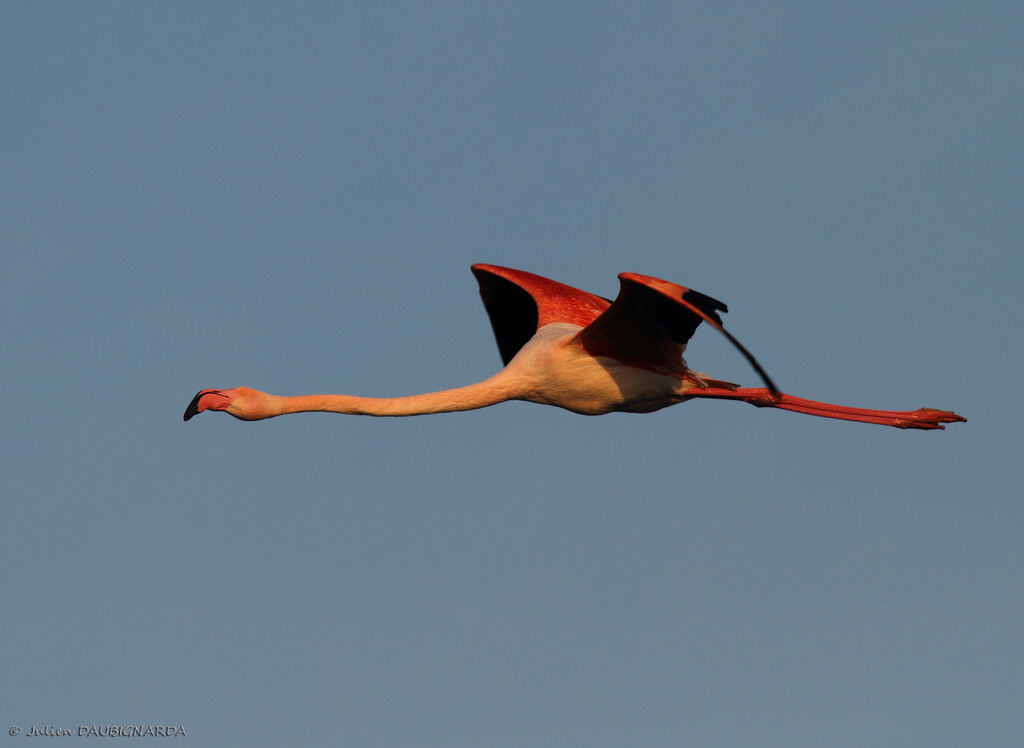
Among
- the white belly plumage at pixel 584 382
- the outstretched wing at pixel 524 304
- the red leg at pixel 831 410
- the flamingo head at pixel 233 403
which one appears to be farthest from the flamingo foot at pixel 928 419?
the flamingo head at pixel 233 403

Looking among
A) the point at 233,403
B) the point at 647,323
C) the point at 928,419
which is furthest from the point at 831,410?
the point at 233,403

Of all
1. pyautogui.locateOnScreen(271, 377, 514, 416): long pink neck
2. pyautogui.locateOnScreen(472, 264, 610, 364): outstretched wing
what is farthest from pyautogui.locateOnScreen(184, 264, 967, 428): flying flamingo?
pyautogui.locateOnScreen(472, 264, 610, 364): outstretched wing

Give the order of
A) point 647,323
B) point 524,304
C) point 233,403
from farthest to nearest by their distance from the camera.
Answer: point 524,304
point 233,403
point 647,323

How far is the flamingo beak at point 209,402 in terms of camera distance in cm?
1450

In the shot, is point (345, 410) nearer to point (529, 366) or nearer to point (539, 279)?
point (529, 366)

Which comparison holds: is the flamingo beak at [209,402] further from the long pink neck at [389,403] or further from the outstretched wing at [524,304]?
the outstretched wing at [524,304]

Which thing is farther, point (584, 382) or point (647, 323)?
point (584, 382)

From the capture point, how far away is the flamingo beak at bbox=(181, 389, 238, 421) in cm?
1450

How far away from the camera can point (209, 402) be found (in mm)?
14508

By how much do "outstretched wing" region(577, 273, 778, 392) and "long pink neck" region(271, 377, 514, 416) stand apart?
1300 mm

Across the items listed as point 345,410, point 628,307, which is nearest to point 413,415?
point 345,410

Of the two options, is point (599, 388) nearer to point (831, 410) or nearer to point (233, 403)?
point (831, 410)

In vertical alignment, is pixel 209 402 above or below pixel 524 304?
below

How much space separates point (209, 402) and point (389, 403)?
1806 mm
